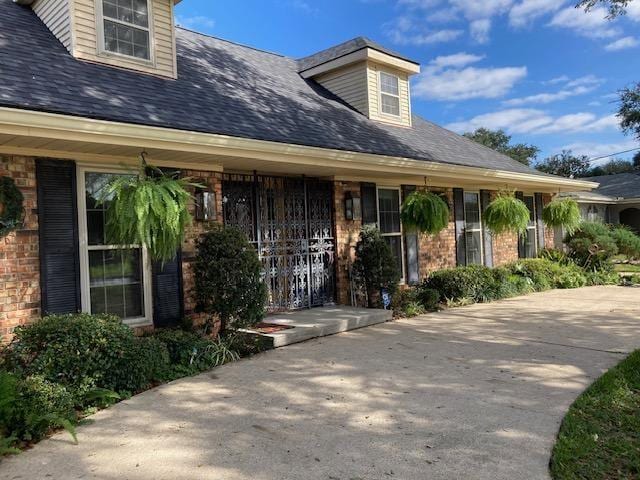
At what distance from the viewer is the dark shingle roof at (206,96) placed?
18.7 ft

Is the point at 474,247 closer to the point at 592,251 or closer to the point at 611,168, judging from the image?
the point at 592,251

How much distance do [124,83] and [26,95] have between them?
1.75 meters

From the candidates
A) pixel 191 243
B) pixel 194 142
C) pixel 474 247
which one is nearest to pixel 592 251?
pixel 474 247

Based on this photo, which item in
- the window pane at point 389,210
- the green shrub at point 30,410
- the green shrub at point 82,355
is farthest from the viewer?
the window pane at point 389,210

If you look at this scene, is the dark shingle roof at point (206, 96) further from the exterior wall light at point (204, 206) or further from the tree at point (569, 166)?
the tree at point (569, 166)

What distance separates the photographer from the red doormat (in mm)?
7000

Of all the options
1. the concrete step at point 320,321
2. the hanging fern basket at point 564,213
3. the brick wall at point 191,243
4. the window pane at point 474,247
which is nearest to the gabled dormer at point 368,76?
the window pane at point 474,247

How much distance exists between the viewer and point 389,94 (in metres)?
11.8

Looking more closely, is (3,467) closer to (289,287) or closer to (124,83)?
(124,83)

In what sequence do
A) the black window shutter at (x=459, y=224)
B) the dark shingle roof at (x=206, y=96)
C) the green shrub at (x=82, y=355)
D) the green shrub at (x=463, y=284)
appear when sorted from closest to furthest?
1. the green shrub at (x=82, y=355)
2. the dark shingle roof at (x=206, y=96)
3. the green shrub at (x=463, y=284)
4. the black window shutter at (x=459, y=224)

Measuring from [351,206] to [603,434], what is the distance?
612 centimetres

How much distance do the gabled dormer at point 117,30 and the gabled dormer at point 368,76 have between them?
4.53 meters

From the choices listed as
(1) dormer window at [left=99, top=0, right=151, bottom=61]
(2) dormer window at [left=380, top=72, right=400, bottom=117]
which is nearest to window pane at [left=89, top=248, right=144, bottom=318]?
(1) dormer window at [left=99, top=0, right=151, bottom=61]

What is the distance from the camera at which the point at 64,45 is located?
6.97 m
